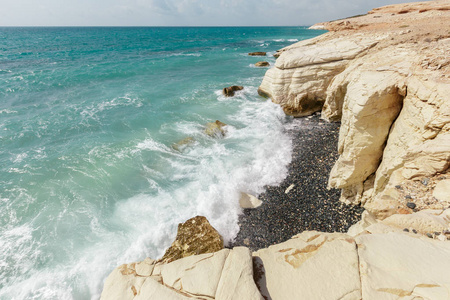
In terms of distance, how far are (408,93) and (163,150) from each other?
13865 mm

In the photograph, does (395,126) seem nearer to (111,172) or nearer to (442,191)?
(442,191)

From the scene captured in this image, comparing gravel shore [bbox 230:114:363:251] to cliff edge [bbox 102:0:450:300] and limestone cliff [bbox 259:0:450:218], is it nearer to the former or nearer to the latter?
limestone cliff [bbox 259:0:450:218]

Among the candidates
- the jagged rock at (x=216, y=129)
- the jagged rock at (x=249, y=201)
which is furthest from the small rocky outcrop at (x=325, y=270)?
the jagged rock at (x=216, y=129)

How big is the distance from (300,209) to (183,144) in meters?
9.73

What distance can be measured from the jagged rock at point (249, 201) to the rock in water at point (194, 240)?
227 centimetres

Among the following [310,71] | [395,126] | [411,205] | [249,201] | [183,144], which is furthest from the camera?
[310,71]

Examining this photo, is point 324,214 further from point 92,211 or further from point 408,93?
point 92,211

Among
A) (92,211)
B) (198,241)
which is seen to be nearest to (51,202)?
(92,211)

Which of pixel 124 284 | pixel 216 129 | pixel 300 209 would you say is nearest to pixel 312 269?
pixel 124 284

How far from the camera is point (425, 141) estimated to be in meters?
6.14

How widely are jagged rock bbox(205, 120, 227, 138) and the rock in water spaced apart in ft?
29.0

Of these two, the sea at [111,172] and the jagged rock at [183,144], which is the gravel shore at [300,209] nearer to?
the sea at [111,172]

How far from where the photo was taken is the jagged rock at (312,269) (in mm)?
4215

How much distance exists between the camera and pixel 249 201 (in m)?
10.9
